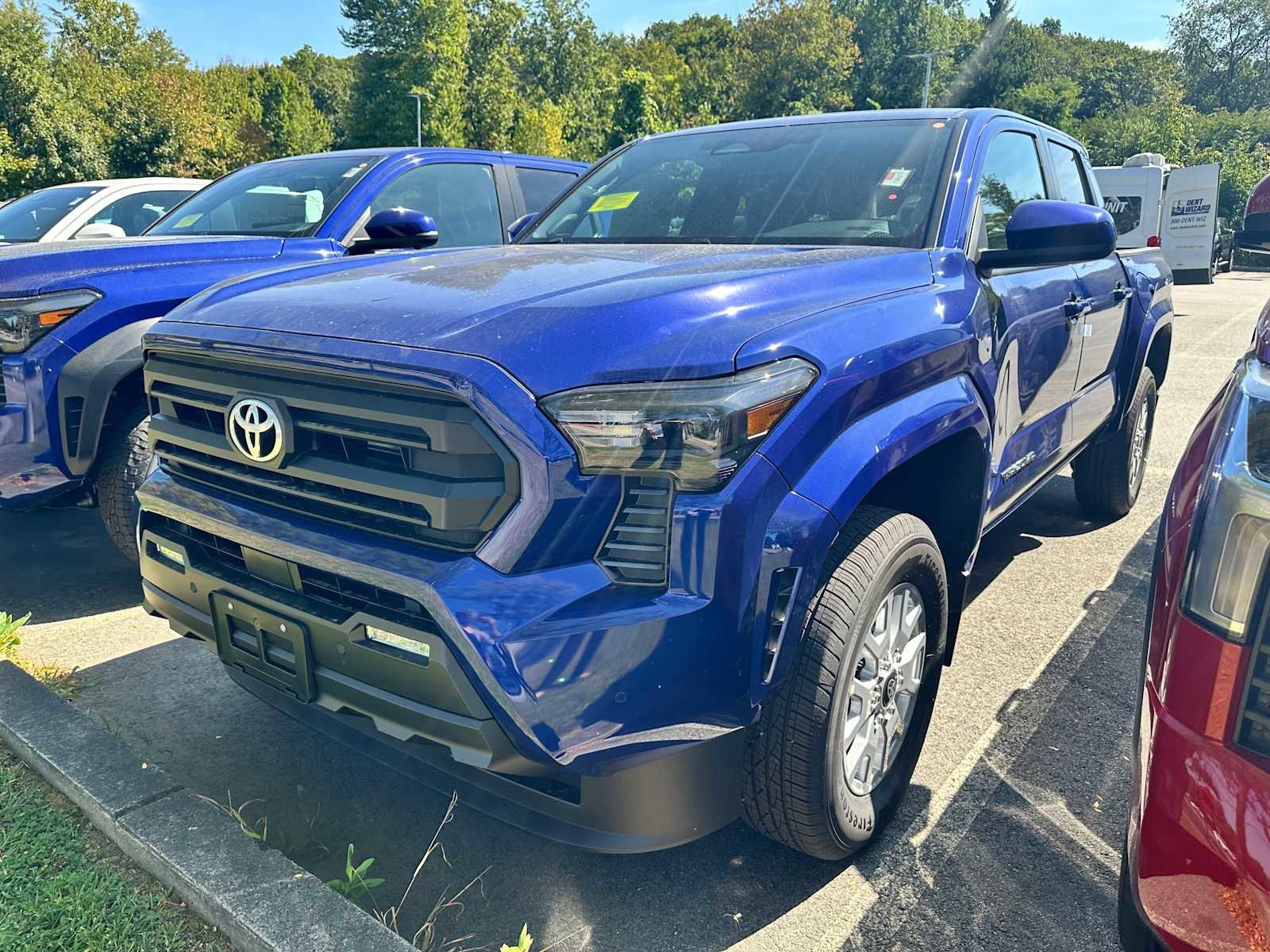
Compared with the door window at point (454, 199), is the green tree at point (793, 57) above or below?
above

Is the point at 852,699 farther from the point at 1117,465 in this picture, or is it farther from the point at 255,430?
the point at 1117,465

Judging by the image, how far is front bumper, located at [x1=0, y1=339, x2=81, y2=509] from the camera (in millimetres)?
3467

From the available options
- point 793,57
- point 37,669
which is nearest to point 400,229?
point 37,669

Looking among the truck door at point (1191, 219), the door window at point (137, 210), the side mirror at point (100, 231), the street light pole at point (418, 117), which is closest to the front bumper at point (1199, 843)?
the side mirror at point (100, 231)

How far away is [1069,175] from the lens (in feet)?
14.0

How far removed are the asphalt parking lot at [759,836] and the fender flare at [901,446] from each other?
1.58 ft

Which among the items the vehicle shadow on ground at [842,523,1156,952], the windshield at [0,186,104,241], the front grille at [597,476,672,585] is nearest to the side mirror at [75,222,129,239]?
the windshield at [0,186,104,241]

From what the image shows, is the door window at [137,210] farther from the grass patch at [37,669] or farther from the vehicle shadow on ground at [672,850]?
the vehicle shadow on ground at [672,850]

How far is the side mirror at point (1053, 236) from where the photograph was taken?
262cm

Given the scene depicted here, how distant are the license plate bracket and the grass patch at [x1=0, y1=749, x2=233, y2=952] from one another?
510 mm

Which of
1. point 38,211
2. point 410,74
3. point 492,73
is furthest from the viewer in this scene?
point 492,73

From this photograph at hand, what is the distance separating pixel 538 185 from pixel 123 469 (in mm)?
3008

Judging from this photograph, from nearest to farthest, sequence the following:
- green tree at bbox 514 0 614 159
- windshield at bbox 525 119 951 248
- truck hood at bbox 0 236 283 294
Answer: windshield at bbox 525 119 951 248 < truck hood at bbox 0 236 283 294 < green tree at bbox 514 0 614 159

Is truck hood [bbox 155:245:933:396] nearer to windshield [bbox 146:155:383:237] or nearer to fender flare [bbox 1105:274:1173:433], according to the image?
windshield [bbox 146:155:383:237]
